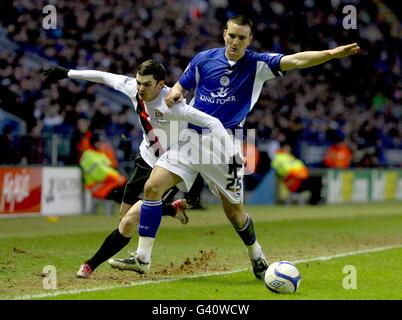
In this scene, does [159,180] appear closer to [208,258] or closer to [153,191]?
[153,191]

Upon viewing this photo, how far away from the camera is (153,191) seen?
714 centimetres

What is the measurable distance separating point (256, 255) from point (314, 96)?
20442 millimetres

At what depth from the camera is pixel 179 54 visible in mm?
24234

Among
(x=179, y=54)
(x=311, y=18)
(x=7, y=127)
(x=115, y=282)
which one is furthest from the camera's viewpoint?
(x=311, y=18)

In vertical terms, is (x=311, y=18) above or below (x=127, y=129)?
above

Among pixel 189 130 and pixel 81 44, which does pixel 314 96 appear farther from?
pixel 189 130

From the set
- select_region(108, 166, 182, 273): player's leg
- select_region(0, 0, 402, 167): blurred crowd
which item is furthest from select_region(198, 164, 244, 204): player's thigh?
select_region(0, 0, 402, 167): blurred crowd

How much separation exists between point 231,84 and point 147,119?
2.88ft

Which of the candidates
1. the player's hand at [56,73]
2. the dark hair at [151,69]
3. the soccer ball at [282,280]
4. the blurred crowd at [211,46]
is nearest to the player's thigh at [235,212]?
the soccer ball at [282,280]

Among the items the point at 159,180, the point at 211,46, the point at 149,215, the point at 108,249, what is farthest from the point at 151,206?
the point at 211,46

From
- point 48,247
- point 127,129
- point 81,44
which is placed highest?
point 81,44

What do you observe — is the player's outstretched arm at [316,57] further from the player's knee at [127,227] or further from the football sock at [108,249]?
the football sock at [108,249]

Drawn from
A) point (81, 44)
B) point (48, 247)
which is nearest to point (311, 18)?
point (81, 44)

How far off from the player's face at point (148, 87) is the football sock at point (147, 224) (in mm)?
946
